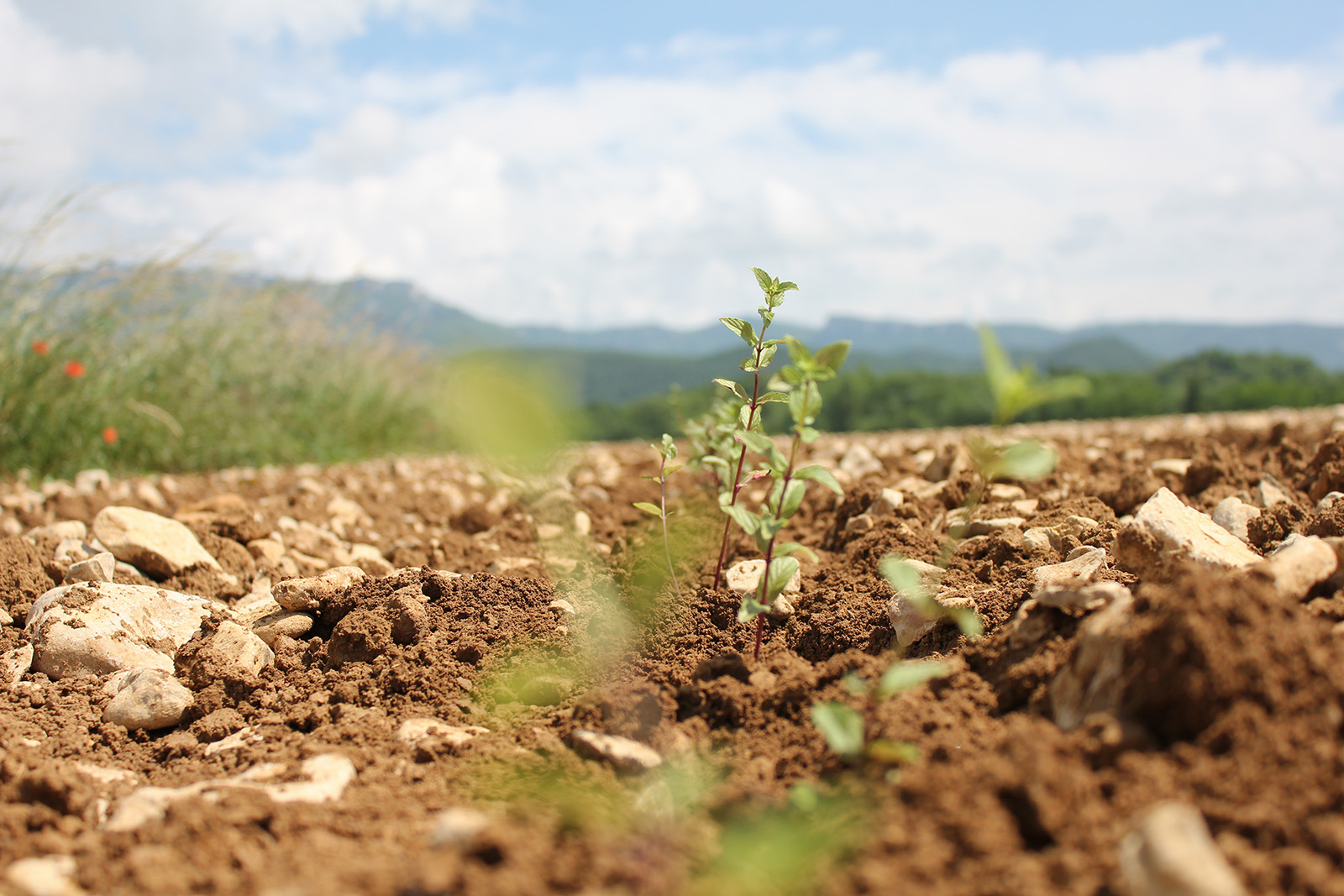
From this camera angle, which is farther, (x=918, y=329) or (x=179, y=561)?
(x=918, y=329)

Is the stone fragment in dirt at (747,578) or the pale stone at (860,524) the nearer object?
the stone fragment in dirt at (747,578)

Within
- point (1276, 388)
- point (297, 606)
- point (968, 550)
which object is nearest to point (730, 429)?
point (968, 550)

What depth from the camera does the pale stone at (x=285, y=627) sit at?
2447mm

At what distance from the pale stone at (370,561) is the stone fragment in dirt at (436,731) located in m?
1.30

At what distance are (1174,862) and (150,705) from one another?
229 cm

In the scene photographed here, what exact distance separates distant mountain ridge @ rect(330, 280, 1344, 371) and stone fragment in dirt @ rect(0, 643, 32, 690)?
155 cm

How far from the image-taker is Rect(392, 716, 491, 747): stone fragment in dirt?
73.0 inches

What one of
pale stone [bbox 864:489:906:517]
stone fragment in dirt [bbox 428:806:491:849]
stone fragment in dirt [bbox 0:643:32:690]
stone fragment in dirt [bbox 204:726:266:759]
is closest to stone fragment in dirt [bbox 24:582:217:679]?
stone fragment in dirt [bbox 0:643:32:690]

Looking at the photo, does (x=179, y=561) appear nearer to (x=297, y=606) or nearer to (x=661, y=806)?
(x=297, y=606)

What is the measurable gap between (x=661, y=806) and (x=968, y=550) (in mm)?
1480

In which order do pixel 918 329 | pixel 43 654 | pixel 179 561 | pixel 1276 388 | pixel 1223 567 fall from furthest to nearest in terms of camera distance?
pixel 918 329
pixel 1276 388
pixel 179 561
pixel 43 654
pixel 1223 567

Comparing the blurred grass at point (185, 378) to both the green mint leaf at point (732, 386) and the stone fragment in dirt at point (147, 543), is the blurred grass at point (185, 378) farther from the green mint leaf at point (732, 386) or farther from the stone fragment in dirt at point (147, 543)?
the green mint leaf at point (732, 386)

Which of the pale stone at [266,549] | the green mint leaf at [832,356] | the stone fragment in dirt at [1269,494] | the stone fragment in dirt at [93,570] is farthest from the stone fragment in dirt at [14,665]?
the stone fragment in dirt at [1269,494]

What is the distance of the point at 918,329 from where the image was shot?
19500 cm
